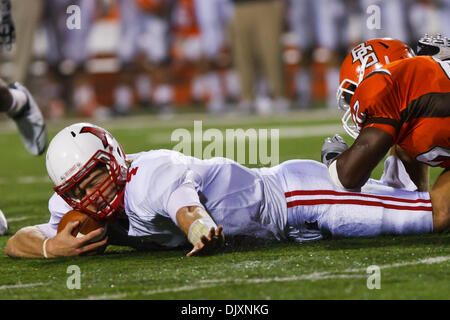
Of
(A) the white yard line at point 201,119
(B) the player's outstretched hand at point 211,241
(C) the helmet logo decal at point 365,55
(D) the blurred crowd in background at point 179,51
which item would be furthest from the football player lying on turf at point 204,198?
(D) the blurred crowd in background at point 179,51

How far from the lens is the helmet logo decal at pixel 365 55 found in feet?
12.5

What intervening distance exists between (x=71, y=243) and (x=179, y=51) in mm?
10846

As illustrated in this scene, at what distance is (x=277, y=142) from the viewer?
27.3ft

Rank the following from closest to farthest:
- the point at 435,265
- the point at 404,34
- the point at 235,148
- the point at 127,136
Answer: the point at 435,265 < the point at 235,148 < the point at 127,136 < the point at 404,34

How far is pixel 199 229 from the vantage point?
3084 millimetres

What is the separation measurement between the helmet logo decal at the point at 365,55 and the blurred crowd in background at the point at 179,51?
26.1ft

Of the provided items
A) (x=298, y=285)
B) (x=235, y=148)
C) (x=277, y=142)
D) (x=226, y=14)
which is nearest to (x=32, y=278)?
(x=298, y=285)

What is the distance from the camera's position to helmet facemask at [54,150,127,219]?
11.1 feet

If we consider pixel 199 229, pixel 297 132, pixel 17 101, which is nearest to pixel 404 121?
pixel 199 229

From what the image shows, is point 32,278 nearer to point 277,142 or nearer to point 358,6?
point 277,142

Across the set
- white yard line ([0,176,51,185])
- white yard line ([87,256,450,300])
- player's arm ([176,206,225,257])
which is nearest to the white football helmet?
player's arm ([176,206,225,257])

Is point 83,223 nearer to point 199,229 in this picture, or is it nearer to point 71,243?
point 71,243

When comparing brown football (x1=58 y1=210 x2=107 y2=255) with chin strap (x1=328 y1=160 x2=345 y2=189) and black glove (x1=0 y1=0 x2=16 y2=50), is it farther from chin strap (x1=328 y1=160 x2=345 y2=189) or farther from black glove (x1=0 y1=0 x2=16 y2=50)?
black glove (x1=0 y1=0 x2=16 y2=50)
